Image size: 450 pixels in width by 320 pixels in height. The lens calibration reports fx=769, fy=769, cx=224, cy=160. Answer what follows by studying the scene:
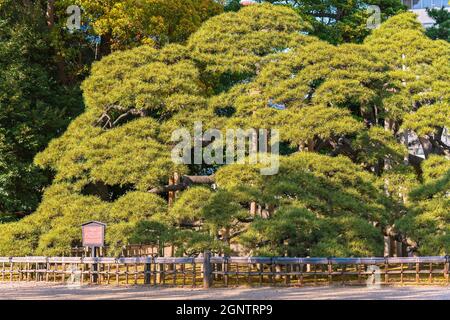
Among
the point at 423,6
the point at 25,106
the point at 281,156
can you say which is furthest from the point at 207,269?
the point at 423,6

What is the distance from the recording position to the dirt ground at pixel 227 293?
544 inches

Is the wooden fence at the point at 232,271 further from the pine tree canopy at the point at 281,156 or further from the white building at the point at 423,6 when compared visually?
the white building at the point at 423,6

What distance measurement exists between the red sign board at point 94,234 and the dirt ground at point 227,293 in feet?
3.44

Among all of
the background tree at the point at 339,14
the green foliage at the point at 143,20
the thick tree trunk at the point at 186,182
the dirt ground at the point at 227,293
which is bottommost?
the dirt ground at the point at 227,293

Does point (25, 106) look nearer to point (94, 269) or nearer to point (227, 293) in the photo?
point (94, 269)

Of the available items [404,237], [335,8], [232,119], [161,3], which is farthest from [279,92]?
[335,8]

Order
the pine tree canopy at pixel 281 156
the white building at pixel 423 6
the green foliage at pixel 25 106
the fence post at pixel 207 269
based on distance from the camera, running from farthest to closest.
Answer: the white building at pixel 423 6 < the green foliage at pixel 25 106 < the pine tree canopy at pixel 281 156 < the fence post at pixel 207 269

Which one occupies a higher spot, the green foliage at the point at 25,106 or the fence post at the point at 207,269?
the green foliage at the point at 25,106

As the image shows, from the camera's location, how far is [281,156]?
18.6 metres

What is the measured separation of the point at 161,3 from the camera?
2517cm

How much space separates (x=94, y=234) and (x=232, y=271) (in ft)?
10.6

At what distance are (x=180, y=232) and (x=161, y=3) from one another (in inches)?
411

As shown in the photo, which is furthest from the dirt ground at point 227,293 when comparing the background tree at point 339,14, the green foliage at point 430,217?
the background tree at point 339,14

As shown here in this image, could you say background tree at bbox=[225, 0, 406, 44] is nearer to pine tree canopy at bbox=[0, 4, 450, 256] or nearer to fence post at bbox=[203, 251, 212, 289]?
pine tree canopy at bbox=[0, 4, 450, 256]
